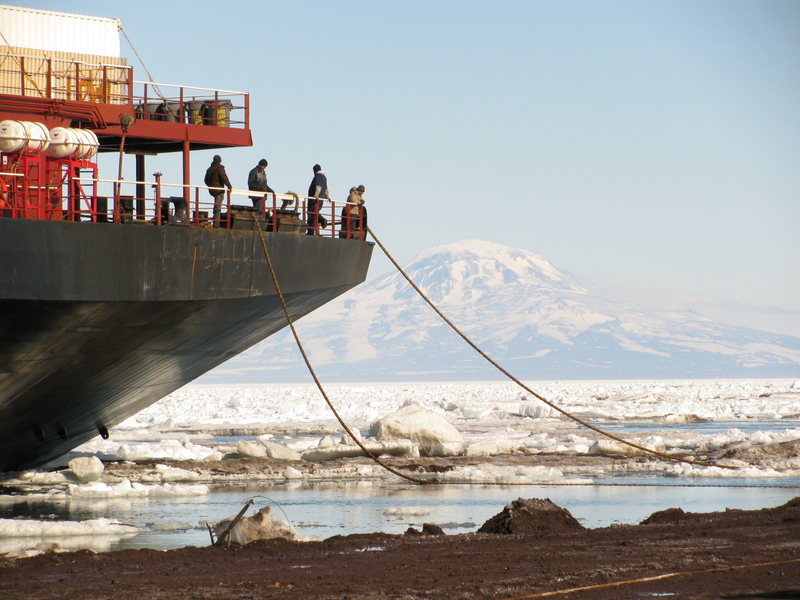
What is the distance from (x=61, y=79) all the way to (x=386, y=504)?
9.86 meters

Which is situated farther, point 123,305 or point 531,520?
point 123,305

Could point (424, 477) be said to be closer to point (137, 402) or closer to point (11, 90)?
point (137, 402)

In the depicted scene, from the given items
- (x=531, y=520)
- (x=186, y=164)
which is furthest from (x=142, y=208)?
(x=531, y=520)

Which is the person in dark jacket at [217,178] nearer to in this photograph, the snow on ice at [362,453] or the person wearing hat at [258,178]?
the person wearing hat at [258,178]

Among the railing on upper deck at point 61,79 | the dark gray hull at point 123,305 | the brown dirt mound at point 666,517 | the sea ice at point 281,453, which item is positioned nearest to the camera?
the dark gray hull at point 123,305

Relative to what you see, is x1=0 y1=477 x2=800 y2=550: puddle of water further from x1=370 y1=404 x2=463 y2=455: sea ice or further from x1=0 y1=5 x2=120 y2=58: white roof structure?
x1=0 y1=5 x2=120 y2=58: white roof structure

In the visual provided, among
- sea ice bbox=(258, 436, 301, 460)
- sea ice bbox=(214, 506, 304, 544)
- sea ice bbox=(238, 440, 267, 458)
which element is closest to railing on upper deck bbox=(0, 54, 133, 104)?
sea ice bbox=(214, 506, 304, 544)

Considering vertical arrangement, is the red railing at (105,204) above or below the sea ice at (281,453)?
above

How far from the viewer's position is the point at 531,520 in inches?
478

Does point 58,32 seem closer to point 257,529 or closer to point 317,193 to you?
point 317,193

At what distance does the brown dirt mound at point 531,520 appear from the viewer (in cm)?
1199

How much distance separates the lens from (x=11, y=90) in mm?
16047

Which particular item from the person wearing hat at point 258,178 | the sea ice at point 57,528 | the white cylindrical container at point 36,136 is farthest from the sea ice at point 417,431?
the white cylindrical container at point 36,136

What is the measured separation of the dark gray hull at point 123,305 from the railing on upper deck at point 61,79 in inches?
169
